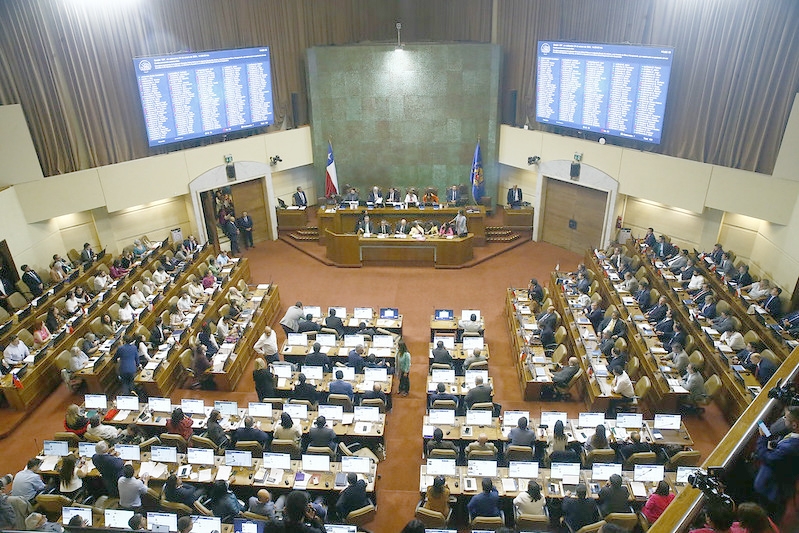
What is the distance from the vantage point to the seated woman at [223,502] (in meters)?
7.14

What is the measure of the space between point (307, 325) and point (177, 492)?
199 inches

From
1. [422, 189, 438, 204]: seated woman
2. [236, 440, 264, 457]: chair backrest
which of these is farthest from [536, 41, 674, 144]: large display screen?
[236, 440, 264, 457]: chair backrest

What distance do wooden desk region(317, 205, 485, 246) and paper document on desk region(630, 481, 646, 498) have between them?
10.6m

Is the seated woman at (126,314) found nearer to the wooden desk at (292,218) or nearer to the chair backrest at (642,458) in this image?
the wooden desk at (292,218)

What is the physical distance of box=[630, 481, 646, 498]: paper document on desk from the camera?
24.2ft


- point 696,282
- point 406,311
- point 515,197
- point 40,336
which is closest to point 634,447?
point 696,282

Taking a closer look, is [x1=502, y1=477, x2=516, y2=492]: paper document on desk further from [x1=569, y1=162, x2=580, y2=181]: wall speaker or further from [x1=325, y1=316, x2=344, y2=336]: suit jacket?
[x1=569, y1=162, x2=580, y2=181]: wall speaker

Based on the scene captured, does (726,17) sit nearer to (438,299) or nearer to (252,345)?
(438,299)

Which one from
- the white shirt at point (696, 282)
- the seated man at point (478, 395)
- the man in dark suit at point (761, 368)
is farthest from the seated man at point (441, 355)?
the white shirt at point (696, 282)

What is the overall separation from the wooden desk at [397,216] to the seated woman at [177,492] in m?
10.9

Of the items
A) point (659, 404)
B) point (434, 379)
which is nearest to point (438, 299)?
point (434, 379)

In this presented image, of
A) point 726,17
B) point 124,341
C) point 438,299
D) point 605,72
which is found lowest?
point 438,299

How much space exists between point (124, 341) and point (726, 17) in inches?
575

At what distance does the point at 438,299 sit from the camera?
47.6ft
